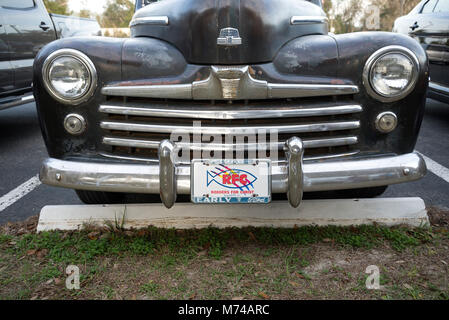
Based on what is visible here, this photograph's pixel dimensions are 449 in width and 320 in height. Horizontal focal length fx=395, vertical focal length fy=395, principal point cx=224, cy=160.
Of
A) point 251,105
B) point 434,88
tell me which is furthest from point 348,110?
point 434,88

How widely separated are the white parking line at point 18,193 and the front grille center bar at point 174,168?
169 centimetres

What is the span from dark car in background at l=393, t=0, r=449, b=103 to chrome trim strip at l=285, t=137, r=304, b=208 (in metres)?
3.29

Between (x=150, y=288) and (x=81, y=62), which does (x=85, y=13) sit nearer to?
(x=81, y=62)

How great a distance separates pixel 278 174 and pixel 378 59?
0.83 metres

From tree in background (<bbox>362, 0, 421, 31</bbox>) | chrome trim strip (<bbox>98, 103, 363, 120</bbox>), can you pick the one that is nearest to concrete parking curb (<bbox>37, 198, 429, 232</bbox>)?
chrome trim strip (<bbox>98, 103, 363, 120</bbox>)

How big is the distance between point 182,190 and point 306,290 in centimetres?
77

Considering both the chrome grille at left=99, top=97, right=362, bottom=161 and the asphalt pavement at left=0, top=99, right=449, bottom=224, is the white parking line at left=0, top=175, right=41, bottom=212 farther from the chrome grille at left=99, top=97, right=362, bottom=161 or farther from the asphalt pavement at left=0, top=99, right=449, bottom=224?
the chrome grille at left=99, top=97, right=362, bottom=161

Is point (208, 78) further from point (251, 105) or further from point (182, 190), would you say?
point (182, 190)

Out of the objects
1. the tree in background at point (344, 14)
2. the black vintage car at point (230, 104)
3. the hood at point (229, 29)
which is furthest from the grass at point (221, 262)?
the tree in background at point (344, 14)

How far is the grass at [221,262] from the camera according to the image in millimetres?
1929

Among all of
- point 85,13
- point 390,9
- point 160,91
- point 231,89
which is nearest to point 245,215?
point 231,89

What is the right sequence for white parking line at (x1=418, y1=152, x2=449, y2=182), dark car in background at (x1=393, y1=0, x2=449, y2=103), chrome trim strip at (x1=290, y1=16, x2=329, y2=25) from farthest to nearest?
1. dark car in background at (x1=393, y1=0, x2=449, y2=103)
2. white parking line at (x1=418, y1=152, x2=449, y2=182)
3. chrome trim strip at (x1=290, y1=16, x2=329, y2=25)

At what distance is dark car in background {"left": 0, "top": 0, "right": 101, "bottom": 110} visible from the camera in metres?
4.20

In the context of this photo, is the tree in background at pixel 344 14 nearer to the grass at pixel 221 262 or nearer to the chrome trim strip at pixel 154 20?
the chrome trim strip at pixel 154 20
